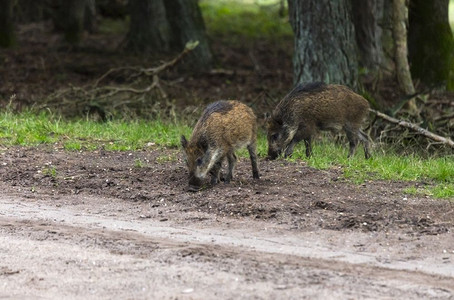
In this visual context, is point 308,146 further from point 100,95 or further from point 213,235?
point 100,95

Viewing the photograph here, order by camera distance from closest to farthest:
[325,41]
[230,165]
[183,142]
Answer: [183,142]
[230,165]
[325,41]

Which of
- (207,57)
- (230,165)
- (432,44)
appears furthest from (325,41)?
(207,57)


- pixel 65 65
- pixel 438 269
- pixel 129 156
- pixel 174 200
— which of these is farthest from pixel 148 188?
pixel 65 65

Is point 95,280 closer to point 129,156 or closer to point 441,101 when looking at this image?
point 129,156

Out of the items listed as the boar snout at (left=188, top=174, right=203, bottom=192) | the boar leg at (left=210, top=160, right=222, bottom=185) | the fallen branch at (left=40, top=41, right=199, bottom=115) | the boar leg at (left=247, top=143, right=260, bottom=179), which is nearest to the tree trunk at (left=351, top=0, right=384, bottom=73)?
the fallen branch at (left=40, top=41, right=199, bottom=115)

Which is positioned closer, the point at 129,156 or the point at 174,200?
the point at 174,200

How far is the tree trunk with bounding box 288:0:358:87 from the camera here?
15031mm

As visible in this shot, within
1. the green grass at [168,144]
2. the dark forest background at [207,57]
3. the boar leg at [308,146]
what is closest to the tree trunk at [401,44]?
the dark forest background at [207,57]

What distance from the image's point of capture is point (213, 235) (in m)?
8.70

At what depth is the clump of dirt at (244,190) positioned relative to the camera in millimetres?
9125

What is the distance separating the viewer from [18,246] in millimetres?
8422

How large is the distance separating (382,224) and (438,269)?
4.59 ft

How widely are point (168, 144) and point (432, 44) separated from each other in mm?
7192

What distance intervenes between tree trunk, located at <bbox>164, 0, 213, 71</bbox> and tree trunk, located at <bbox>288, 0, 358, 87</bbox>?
5990 millimetres
